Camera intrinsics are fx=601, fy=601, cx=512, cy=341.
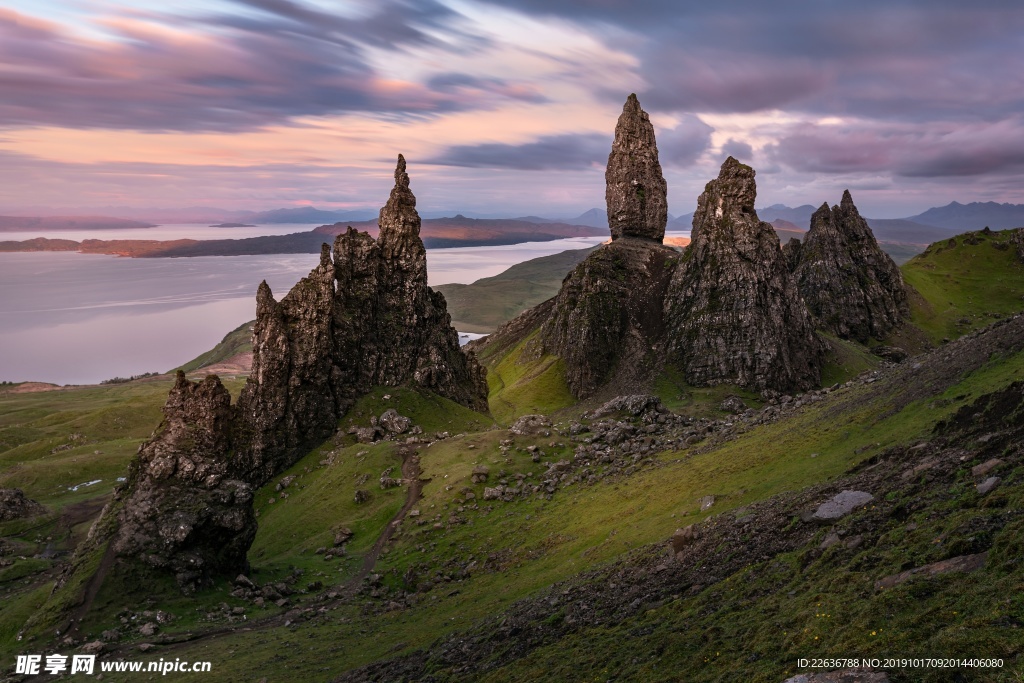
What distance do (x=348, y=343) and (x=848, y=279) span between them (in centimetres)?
14558

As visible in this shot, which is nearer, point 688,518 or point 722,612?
point 722,612

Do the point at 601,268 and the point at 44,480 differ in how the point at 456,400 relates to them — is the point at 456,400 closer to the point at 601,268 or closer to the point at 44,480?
the point at 601,268

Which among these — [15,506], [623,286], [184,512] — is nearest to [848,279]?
[623,286]

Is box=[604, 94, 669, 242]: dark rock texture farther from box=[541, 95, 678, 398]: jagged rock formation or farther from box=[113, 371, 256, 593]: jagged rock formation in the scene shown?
box=[113, 371, 256, 593]: jagged rock formation

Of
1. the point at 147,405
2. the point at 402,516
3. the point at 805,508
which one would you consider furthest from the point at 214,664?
the point at 147,405

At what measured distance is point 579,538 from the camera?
178 feet

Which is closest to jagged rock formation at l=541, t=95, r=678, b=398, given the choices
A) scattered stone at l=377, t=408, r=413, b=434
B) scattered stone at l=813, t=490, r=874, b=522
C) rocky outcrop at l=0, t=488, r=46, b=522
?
scattered stone at l=377, t=408, r=413, b=434

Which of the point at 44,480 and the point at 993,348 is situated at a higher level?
the point at 993,348

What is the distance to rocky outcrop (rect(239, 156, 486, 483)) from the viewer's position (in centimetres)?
9312

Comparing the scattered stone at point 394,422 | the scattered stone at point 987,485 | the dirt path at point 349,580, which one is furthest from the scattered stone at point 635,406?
the scattered stone at point 987,485

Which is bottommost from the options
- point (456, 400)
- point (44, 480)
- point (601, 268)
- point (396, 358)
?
point (44, 480)

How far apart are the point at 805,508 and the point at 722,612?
11.1 metres

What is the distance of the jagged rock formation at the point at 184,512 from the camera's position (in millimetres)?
56719

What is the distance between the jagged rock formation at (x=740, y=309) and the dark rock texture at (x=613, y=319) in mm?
8628
